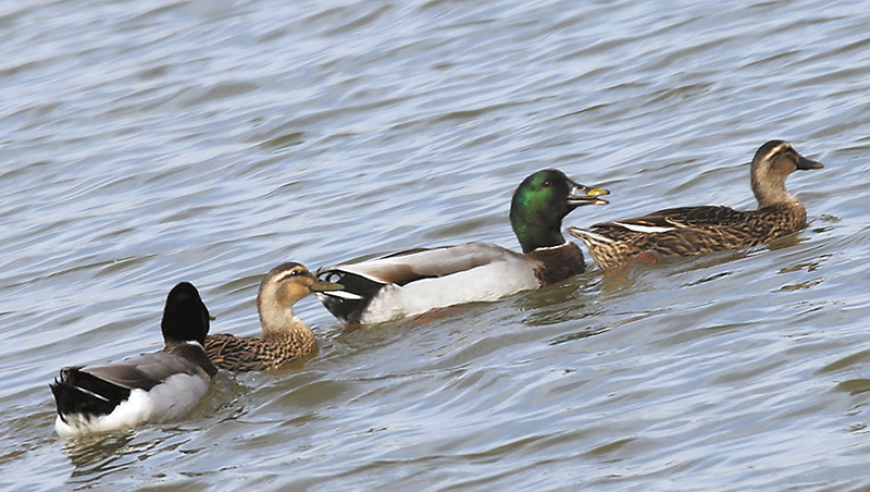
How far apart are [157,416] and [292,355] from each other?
1.37 m

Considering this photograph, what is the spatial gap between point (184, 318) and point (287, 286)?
82cm

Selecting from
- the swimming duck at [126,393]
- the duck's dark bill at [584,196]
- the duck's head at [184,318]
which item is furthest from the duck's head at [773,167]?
the swimming duck at [126,393]

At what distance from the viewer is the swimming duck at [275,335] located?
361 inches

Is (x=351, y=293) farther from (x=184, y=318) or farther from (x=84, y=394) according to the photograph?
(x=84, y=394)

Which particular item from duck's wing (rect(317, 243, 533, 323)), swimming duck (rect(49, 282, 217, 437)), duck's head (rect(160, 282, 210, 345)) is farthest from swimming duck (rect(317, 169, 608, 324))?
swimming duck (rect(49, 282, 217, 437))

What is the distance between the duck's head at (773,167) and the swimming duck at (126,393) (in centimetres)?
428

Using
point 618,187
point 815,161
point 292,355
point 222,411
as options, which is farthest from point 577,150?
point 222,411

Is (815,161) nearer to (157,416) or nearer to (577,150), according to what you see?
(577,150)

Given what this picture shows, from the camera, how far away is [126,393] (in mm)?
8031

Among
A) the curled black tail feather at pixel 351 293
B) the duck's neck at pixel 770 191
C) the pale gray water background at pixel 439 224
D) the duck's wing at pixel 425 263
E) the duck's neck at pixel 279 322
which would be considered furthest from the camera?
the duck's neck at pixel 770 191

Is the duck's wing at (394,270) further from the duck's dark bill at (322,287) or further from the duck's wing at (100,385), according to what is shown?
the duck's wing at (100,385)

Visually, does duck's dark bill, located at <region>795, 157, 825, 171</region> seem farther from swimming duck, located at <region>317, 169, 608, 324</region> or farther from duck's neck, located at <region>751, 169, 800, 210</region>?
swimming duck, located at <region>317, 169, 608, 324</region>

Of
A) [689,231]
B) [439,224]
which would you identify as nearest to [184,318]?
[439,224]

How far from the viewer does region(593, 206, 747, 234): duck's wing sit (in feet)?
33.3
